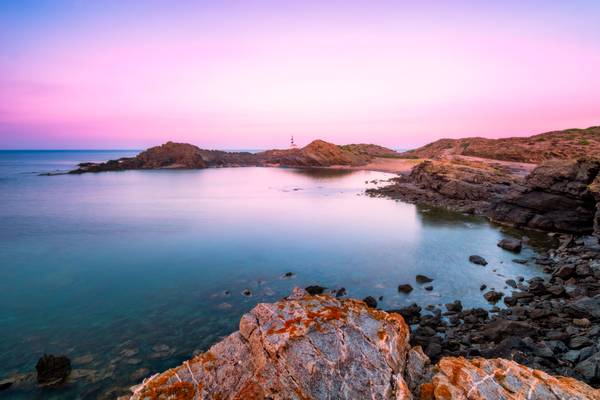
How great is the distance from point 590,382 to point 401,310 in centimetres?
800

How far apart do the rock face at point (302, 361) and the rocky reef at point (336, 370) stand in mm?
21

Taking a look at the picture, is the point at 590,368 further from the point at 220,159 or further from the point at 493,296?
the point at 220,159

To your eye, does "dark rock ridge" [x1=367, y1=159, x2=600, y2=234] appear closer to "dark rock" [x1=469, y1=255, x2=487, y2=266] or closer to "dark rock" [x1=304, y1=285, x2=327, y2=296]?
"dark rock" [x1=469, y1=255, x2=487, y2=266]

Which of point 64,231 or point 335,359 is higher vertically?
point 335,359

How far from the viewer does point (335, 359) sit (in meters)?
7.58

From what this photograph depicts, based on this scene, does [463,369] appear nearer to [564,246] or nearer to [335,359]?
[335,359]

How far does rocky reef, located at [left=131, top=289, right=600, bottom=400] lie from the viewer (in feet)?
22.7

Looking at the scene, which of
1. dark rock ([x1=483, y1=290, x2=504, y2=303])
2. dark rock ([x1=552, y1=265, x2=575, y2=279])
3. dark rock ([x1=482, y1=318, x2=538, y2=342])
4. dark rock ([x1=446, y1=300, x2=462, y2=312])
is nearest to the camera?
dark rock ([x1=482, y1=318, x2=538, y2=342])

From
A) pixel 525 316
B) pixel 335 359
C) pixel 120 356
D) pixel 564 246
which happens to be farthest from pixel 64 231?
pixel 564 246

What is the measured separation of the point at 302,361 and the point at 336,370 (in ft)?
2.61

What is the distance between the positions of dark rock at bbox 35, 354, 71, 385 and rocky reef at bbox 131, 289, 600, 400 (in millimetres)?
6620

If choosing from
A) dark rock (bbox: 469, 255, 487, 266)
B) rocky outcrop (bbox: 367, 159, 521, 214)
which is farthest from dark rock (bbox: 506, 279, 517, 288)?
rocky outcrop (bbox: 367, 159, 521, 214)

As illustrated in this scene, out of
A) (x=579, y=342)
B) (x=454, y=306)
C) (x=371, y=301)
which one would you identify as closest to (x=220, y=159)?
(x=371, y=301)

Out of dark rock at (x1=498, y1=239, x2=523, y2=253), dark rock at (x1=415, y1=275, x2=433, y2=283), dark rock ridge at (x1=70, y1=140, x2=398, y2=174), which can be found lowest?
dark rock at (x1=415, y1=275, x2=433, y2=283)
